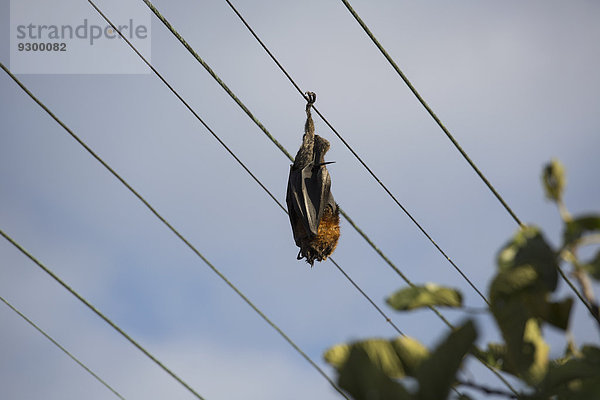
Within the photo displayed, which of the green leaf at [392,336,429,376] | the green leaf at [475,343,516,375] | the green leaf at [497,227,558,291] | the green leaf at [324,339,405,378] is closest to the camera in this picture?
the green leaf at [497,227,558,291]

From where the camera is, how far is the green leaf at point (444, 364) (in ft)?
6.31

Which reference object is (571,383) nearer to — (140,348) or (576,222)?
(576,222)

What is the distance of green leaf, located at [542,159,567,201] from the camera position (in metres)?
2.19

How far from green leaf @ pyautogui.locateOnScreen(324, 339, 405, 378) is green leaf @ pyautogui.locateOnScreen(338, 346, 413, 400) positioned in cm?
20

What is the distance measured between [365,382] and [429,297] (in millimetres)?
452

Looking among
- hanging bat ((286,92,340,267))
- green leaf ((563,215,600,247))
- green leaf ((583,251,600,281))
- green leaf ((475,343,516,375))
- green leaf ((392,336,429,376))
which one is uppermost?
hanging bat ((286,92,340,267))

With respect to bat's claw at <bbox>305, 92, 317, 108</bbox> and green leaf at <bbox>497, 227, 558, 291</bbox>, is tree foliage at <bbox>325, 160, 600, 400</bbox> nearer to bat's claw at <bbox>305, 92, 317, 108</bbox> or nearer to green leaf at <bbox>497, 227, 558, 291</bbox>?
green leaf at <bbox>497, 227, 558, 291</bbox>

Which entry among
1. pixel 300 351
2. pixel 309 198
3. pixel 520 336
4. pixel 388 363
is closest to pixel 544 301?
pixel 520 336

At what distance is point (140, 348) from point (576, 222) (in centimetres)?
722

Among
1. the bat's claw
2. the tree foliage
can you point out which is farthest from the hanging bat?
the tree foliage

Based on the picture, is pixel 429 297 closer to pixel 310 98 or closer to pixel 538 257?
pixel 538 257

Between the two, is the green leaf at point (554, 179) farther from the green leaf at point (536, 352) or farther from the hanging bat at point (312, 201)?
the hanging bat at point (312, 201)

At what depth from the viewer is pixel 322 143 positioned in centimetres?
819

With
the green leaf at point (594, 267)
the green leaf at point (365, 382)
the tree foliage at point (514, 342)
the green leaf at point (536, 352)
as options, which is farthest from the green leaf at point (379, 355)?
the green leaf at point (594, 267)
